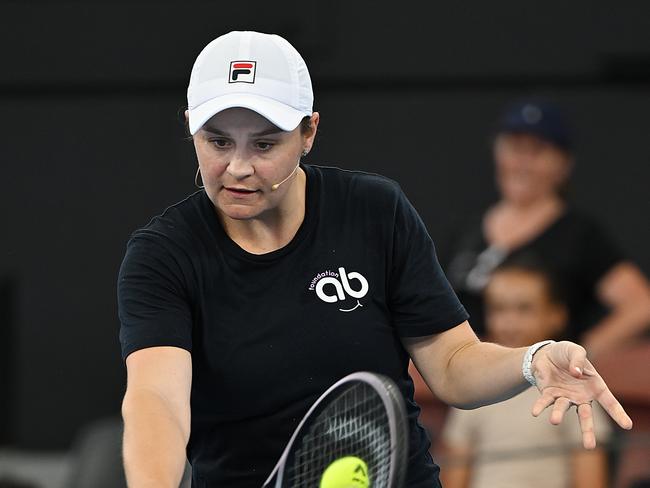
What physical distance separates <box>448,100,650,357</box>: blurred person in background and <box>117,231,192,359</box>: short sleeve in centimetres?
211

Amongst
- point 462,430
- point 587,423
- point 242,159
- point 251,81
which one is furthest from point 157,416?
point 462,430

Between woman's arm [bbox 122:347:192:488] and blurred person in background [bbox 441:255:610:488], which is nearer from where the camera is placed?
woman's arm [bbox 122:347:192:488]

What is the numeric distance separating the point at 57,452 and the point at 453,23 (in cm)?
233

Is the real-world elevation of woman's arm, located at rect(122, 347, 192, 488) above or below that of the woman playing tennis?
below

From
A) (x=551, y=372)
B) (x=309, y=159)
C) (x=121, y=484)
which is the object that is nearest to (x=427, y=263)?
(x=551, y=372)

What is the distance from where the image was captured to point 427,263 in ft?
7.34

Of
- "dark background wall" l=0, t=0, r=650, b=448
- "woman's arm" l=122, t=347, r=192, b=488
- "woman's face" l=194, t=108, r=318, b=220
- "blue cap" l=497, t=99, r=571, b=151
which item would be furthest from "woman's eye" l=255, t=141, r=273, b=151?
"dark background wall" l=0, t=0, r=650, b=448

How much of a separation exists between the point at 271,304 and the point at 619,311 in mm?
2300

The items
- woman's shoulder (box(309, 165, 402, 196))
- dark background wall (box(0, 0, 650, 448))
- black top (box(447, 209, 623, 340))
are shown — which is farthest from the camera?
dark background wall (box(0, 0, 650, 448))

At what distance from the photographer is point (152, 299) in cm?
209

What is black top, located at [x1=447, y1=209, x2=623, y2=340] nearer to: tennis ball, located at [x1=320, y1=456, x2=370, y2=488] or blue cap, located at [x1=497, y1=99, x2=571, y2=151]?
blue cap, located at [x1=497, y1=99, x2=571, y2=151]

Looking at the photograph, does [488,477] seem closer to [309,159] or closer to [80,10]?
[309,159]

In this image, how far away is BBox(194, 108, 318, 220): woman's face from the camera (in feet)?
6.66

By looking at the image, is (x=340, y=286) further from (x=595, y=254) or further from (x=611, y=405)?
(x=595, y=254)
